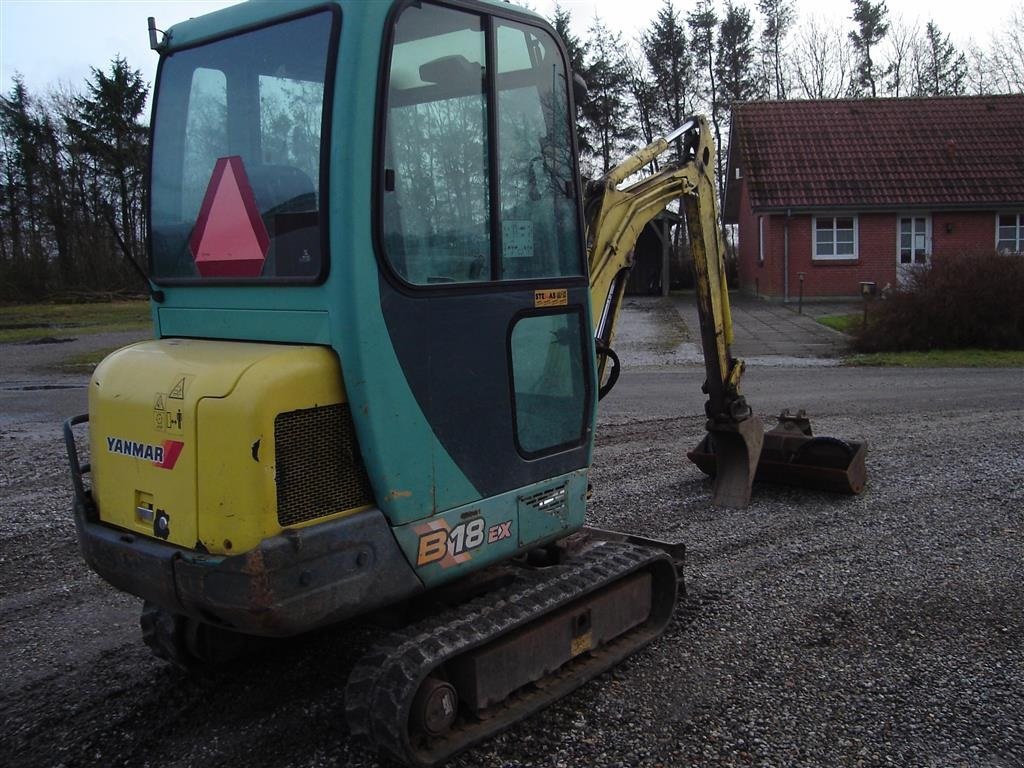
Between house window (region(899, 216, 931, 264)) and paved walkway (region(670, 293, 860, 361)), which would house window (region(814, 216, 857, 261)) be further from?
paved walkway (region(670, 293, 860, 361))

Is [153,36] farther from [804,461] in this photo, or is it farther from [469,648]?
[804,461]

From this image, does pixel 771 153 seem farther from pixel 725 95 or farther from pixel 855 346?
pixel 725 95

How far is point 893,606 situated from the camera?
192 inches

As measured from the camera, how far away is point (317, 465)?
10.6 ft

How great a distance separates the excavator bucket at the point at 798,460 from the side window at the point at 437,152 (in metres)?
3.52

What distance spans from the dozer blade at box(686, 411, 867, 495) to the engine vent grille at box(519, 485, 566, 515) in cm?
282

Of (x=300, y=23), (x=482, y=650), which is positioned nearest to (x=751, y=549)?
(x=482, y=650)

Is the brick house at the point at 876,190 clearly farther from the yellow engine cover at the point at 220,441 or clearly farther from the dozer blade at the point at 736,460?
the yellow engine cover at the point at 220,441

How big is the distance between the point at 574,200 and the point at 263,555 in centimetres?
194

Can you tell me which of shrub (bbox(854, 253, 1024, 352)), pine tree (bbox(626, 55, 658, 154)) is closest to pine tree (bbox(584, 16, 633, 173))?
pine tree (bbox(626, 55, 658, 154))

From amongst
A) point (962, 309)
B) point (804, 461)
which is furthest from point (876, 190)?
point (804, 461)

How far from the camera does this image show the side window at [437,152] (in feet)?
10.9

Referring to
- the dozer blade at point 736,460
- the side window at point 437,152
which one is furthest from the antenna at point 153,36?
the dozer blade at point 736,460

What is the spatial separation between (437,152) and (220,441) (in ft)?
4.18
